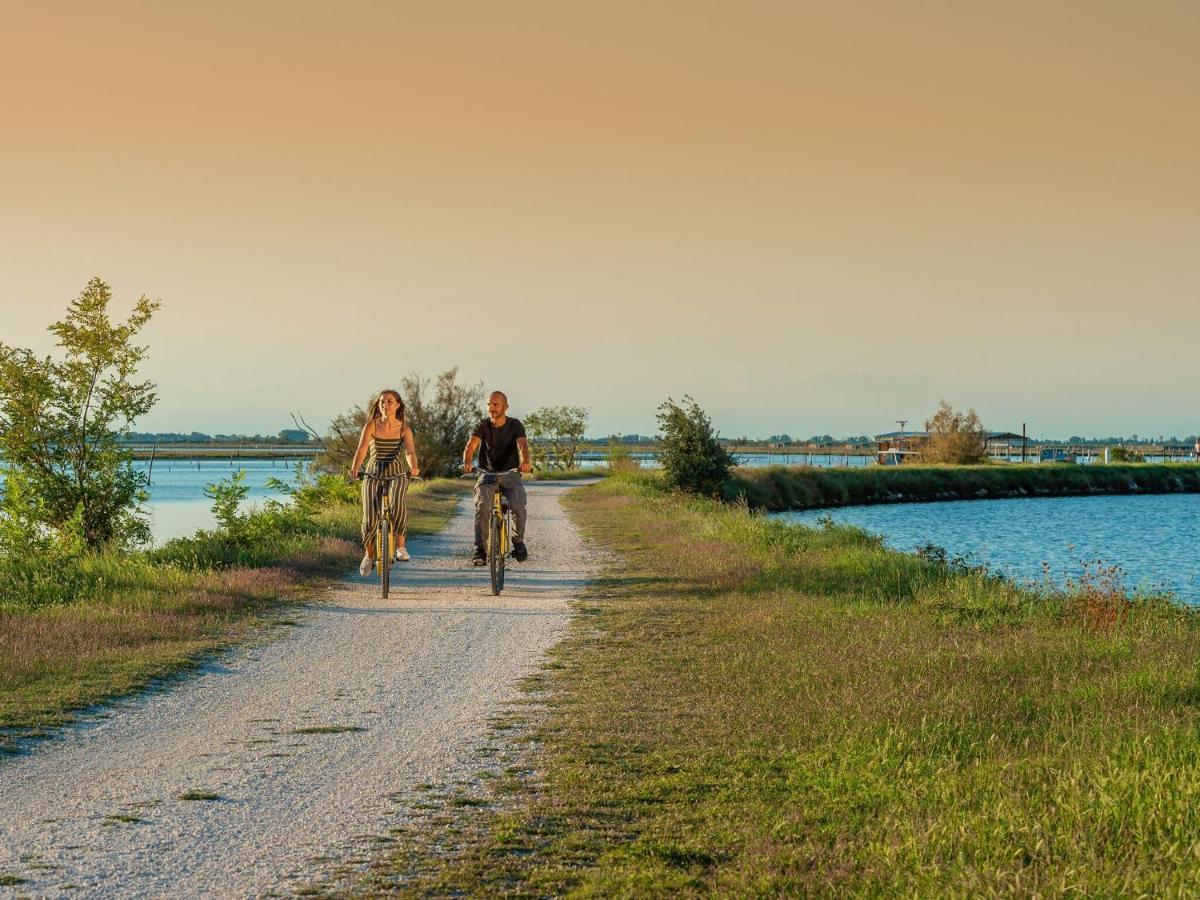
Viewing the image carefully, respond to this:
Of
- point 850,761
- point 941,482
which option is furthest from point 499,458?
point 941,482

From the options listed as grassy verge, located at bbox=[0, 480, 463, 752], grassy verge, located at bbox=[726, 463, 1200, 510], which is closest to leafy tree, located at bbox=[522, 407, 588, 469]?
grassy verge, located at bbox=[726, 463, 1200, 510]

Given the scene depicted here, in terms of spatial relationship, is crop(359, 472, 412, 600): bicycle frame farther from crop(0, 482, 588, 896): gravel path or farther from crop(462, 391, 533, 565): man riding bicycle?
crop(0, 482, 588, 896): gravel path

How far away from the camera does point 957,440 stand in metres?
82.9

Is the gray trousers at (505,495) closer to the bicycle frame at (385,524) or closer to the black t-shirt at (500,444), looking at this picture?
the black t-shirt at (500,444)

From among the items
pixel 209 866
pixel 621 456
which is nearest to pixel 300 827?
pixel 209 866

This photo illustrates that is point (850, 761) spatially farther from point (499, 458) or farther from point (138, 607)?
point (138, 607)

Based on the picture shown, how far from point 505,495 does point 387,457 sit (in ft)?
5.53

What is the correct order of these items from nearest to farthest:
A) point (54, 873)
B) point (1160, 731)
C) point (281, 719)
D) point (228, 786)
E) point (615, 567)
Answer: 1. point (54, 873)
2. point (228, 786)
3. point (1160, 731)
4. point (281, 719)
5. point (615, 567)

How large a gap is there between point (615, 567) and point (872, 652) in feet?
28.3

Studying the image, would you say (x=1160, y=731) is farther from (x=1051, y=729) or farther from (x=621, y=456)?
(x=621, y=456)

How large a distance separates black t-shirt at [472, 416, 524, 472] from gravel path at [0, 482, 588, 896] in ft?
8.85

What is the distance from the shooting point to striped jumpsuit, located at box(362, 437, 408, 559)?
1475cm

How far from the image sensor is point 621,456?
66.0 metres

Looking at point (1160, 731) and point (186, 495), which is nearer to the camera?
point (1160, 731)
